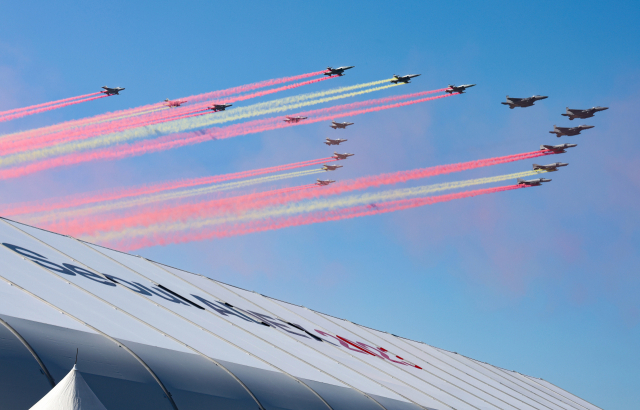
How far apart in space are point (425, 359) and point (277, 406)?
2146cm

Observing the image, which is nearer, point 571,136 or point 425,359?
point 425,359

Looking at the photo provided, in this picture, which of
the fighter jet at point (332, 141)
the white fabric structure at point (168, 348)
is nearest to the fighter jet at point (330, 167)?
the fighter jet at point (332, 141)

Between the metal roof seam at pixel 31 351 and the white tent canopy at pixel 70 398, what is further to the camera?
the metal roof seam at pixel 31 351

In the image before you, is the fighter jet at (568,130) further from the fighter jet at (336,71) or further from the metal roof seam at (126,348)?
the metal roof seam at (126,348)

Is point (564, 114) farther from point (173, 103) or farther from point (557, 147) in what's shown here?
point (173, 103)

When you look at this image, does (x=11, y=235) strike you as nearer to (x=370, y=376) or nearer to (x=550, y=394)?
(x=370, y=376)

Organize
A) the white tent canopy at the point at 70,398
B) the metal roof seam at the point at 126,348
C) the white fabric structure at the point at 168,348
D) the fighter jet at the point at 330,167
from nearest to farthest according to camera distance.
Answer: the white tent canopy at the point at 70,398, the white fabric structure at the point at 168,348, the metal roof seam at the point at 126,348, the fighter jet at the point at 330,167

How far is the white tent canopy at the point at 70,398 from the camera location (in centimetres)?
965

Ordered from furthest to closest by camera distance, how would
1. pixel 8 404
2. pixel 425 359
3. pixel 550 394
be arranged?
pixel 550 394 → pixel 425 359 → pixel 8 404

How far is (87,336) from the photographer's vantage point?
630 inches

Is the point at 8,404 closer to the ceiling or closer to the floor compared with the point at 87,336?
closer to the floor

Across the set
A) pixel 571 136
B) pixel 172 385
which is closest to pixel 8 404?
pixel 172 385

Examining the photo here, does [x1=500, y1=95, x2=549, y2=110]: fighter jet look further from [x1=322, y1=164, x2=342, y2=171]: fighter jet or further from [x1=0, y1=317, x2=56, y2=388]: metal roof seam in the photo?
[x1=0, y1=317, x2=56, y2=388]: metal roof seam

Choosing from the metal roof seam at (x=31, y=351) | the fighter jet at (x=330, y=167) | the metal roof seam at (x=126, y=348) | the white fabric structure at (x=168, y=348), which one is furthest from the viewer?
the fighter jet at (x=330, y=167)
